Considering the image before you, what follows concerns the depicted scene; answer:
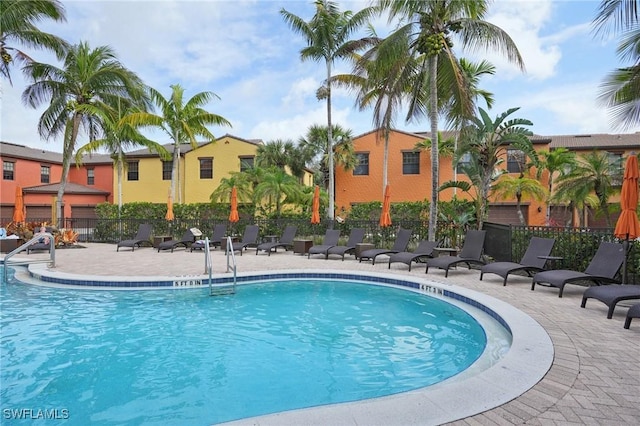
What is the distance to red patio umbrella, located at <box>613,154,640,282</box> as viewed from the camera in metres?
7.19

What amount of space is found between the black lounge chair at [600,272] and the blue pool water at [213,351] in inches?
80.0

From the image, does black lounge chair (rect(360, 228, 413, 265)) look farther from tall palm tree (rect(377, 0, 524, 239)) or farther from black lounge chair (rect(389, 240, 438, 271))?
tall palm tree (rect(377, 0, 524, 239))

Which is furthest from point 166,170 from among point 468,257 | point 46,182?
point 468,257

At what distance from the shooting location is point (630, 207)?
7277 mm

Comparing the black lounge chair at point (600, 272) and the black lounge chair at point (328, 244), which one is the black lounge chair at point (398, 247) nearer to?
the black lounge chair at point (328, 244)

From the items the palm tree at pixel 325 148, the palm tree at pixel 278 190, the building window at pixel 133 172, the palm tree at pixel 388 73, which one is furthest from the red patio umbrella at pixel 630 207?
the building window at pixel 133 172

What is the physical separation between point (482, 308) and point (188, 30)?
1496cm

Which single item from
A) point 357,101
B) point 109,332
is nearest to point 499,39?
point 357,101

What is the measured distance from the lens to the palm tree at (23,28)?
1555 centimetres

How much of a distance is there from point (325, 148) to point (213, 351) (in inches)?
973

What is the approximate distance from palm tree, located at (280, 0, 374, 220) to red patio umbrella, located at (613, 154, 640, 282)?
14.1 meters

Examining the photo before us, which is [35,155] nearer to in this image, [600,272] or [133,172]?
[133,172]

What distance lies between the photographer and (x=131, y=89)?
67.2ft

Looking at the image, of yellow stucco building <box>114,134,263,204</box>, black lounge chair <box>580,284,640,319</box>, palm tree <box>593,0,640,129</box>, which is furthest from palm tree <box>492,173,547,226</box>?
yellow stucco building <box>114,134,263,204</box>
